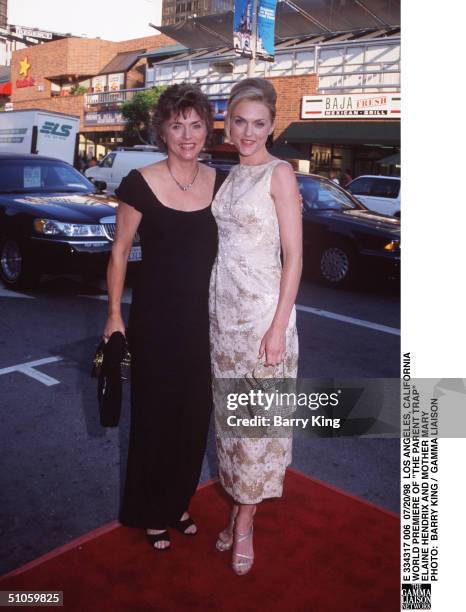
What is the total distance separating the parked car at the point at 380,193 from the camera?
48.4 ft

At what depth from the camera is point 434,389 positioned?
2.49m

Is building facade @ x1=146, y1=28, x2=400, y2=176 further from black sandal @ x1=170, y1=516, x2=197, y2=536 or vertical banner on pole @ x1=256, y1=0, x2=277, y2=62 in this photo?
black sandal @ x1=170, y1=516, x2=197, y2=536

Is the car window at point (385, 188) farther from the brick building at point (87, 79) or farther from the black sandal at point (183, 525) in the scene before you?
the brick building at point (87, 79)

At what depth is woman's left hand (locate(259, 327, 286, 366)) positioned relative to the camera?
2283mm

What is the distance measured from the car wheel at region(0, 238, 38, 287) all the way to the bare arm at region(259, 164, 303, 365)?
18.8 ft

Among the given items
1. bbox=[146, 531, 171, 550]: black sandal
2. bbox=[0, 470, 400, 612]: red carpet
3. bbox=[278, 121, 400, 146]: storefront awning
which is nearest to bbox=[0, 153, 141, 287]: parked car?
bbox=[0, 470, 400, 612]: red carpet

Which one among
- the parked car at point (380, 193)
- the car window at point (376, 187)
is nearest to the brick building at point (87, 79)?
the car window at point (376, 187)

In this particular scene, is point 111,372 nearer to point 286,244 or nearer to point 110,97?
point 286,244

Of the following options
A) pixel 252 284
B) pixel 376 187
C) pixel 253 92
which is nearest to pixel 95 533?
pixel 252 284

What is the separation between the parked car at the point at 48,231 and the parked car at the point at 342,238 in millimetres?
2810

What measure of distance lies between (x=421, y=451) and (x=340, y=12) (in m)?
26.9

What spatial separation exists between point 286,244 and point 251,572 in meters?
1.36

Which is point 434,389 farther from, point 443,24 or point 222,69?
point 222,69

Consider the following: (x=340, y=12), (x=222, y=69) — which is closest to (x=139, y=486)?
(x=340, y=12)
